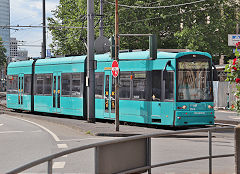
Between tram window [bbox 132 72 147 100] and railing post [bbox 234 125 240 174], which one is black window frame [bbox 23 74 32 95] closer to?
tram window [bbox 132 72 147 100]

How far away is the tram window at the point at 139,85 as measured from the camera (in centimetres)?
1911

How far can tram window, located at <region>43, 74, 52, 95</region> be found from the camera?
25844 millimetres

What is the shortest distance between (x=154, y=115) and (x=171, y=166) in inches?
460

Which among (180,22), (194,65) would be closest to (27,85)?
(194,65)

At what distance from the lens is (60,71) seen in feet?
81.5

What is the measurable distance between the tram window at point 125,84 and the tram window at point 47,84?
668 centimetres

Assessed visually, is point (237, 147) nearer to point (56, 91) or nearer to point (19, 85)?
point (56, 91)

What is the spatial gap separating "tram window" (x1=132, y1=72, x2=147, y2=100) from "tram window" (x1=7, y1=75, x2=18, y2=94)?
1288 cm

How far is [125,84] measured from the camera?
20109 millimetres

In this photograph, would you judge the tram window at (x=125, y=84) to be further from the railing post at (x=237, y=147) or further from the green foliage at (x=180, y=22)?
the green foliage at (x=180, y=22)

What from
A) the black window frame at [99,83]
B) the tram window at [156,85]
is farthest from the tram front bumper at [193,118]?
the black window frame at [99,83]

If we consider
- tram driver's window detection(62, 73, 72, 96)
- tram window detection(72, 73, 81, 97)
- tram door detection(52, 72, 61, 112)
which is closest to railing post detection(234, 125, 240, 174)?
tram window detection(72, 73, 81, 97)

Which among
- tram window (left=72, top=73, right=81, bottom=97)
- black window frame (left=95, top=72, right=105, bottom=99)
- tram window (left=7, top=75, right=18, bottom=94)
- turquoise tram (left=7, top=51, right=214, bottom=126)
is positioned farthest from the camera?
tram window (left=7, top=75, right=18, bottom=94)

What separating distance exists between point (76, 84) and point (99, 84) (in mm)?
2252
